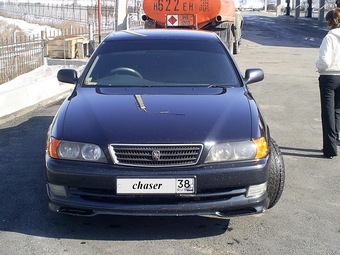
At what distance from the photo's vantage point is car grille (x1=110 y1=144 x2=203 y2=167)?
3666mm

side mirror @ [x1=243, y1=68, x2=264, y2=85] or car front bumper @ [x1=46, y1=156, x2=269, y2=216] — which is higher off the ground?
side mirror @ [x1=243, y1=68, x2=264, y2=85]

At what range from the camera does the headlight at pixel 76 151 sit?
3725mm

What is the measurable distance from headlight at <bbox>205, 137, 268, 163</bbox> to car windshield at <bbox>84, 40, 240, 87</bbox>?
4.26 feet

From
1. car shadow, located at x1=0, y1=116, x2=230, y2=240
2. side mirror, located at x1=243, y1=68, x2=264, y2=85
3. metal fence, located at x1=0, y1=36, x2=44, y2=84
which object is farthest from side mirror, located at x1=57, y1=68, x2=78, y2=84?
metal fence, located at x1=0, y1=36, x2=44, y2=84

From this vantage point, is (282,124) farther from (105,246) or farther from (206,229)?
(105,246)

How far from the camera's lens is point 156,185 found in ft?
11.9

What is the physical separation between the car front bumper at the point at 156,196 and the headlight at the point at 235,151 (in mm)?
55

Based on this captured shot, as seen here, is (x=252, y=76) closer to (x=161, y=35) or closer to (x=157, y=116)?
(x=161, y=35)

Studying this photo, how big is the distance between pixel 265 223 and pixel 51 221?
178 centimetres

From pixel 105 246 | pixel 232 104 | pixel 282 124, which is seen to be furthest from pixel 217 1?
pixel 105 246

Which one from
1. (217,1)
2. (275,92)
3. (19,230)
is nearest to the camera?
(19,230)

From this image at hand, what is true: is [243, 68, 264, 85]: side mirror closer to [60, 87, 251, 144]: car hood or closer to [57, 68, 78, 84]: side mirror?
[60, 87, 251, 144]: car hood

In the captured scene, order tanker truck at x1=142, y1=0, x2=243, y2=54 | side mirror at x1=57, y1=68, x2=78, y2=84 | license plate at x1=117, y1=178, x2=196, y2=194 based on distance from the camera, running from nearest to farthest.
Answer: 1. license plate at x1=117, y1=178, x2=196, y2=194
2. side mirror at x1=57, y1=68, x2=78, y2=84
3. tanker truck at x1=142, y1=0, x2=243, y2=54

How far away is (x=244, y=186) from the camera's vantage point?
3766mm
